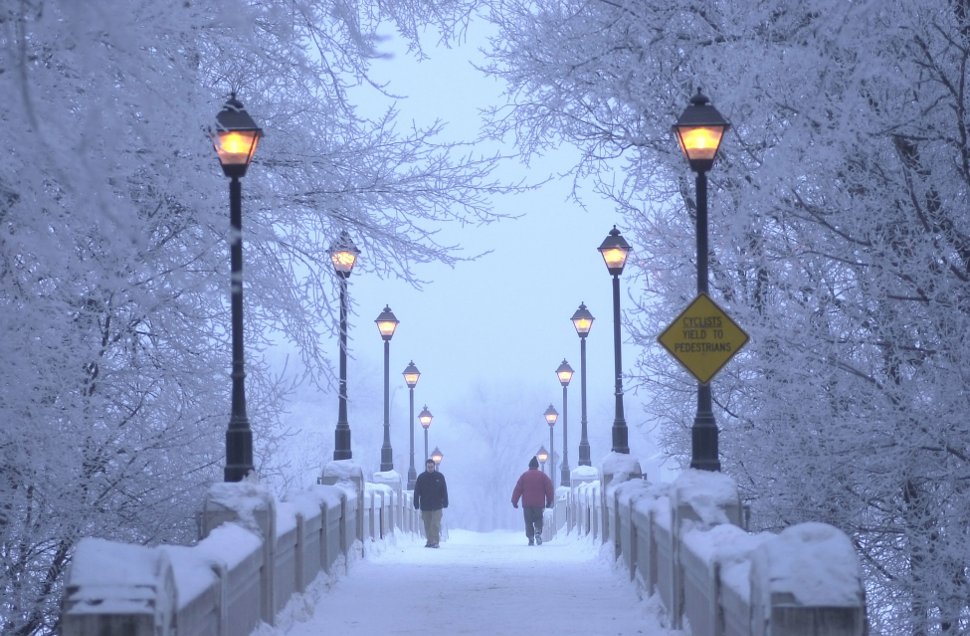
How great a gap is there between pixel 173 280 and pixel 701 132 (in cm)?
474

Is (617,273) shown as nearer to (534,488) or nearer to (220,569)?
(534,488)

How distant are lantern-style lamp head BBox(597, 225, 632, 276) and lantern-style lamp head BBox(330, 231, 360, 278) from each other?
5.46 meters

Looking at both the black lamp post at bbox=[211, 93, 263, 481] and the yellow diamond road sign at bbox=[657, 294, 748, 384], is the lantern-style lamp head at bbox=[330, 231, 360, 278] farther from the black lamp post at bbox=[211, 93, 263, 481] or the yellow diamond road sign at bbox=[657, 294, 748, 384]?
the yellow diamond road sign at bbox=[657, 294, 748, 384]

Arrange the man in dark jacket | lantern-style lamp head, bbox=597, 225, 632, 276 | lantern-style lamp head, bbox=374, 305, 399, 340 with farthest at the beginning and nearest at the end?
lantern-style lamp head, bbox=374, 305, 399, 340, the man in dark jacket, lantern-style lamp head, bbox=597, 225, 632, 276

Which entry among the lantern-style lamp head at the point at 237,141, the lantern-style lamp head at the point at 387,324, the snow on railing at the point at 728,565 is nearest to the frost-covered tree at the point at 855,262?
the snow on railing at the point at 728,565

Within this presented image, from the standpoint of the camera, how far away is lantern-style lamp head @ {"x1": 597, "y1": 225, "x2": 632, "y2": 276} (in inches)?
838

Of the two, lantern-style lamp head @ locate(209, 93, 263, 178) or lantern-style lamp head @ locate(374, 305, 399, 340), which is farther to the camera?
lantern-style lamp head @ locate(374, 305, 399, 340)

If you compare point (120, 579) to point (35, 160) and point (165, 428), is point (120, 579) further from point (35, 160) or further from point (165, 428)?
point (165, 428)

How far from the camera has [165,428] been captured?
14766mm

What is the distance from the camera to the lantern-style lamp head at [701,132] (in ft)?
→ 38.1

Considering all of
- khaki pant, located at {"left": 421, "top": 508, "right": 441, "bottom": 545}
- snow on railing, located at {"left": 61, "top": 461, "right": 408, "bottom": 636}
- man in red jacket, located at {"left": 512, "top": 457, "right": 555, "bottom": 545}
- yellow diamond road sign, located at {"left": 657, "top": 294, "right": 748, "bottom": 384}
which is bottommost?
khaki pant, located at {"left": 421, "top": 508, "right": 441, "bottom": 545}

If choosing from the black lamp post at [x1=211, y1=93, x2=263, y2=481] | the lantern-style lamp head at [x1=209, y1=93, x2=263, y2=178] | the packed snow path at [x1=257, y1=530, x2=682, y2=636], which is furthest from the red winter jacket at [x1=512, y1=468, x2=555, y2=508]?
the lantern-style lamp head at [x1=209, y1=93, x2=263, y2=178]

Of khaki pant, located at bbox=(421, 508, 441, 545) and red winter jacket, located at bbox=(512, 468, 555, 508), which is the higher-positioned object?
red winter jacket, located at bbox=(512, 468, 555, 508)

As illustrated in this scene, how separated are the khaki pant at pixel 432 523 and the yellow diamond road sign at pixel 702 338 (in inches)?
593
